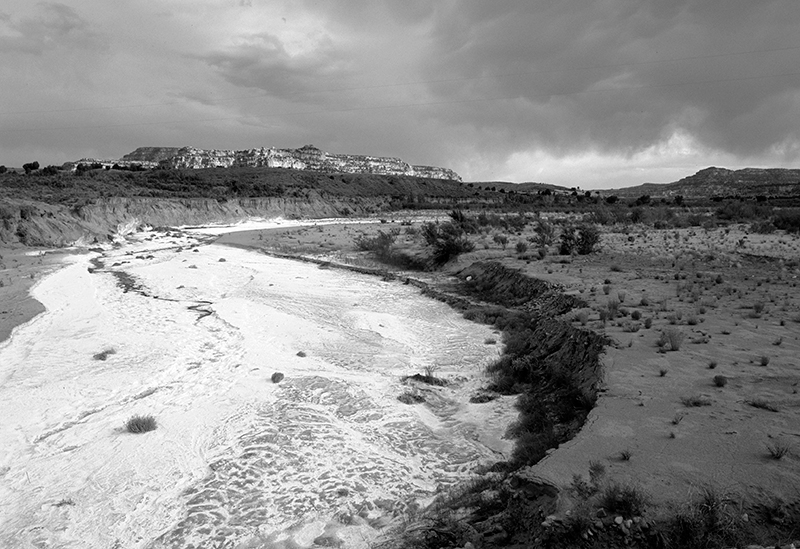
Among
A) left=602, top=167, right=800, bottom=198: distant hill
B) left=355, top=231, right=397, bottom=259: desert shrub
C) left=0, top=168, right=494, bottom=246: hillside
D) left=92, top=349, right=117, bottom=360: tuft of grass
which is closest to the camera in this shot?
left=92, top=349, right=117, bottom=360: tuft of grass

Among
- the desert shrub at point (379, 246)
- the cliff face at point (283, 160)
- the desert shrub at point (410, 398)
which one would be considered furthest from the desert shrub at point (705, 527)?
the cliff face at point (283, 160)

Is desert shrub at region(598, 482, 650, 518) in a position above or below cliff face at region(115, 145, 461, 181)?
below

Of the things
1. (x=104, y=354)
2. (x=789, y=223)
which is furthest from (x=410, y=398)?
(x=789, y=223)

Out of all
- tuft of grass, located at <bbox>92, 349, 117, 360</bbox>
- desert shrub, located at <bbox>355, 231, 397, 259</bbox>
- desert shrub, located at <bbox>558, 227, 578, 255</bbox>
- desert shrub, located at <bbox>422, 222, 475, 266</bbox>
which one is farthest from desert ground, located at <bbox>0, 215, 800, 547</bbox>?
desert shrub, located at <bbox>355, 231, 397, 259</bbox>

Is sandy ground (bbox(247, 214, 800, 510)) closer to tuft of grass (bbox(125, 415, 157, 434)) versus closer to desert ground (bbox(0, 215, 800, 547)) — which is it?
desert ground (bbox(0, 215, 800, 547))

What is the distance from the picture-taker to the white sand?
6.21 m

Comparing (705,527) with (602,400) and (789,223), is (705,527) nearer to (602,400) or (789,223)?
(602,400)

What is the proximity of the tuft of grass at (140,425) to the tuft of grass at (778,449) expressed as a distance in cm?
885

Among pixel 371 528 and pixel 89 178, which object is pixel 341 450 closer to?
pixel 371 528

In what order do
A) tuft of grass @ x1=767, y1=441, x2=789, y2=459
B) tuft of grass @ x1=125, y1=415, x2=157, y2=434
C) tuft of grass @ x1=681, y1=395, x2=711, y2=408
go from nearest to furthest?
tuft of grass @ x1=767, y1=441, x2=789, y2=459
tuft of grass @ x1=681, y1=395, x2=711, y2=408
tuft of grass @ x1=125, y1=415, x2=157, y2=434

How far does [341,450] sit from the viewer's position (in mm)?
7695

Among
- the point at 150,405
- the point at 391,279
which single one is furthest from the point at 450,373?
the point at 391,279

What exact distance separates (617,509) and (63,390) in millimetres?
10224

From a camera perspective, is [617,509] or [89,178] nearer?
[617,509]
